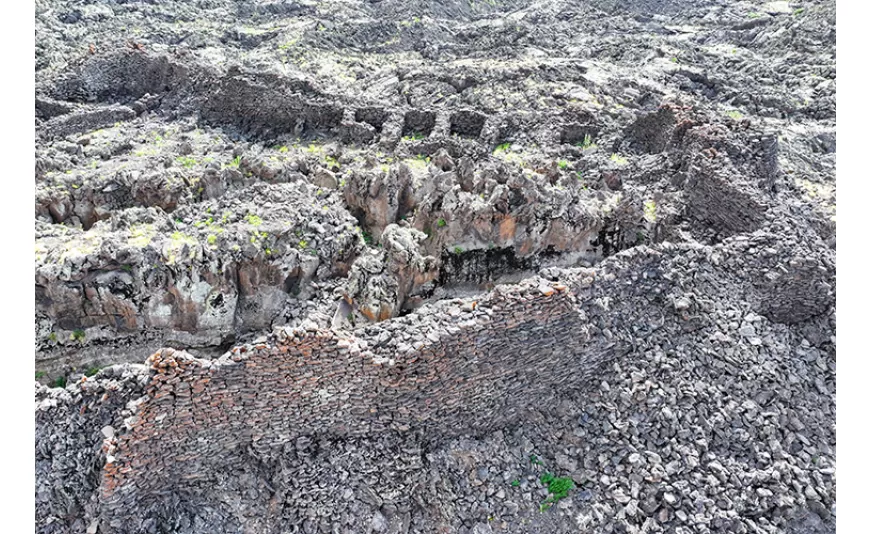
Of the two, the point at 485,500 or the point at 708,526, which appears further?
the point at 485,500

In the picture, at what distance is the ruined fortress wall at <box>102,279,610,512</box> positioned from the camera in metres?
7.25

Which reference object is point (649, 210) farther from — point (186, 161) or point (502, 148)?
point (186, 161)

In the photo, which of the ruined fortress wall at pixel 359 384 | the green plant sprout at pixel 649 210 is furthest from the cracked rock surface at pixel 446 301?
the green plant sprout at pixel 649 210

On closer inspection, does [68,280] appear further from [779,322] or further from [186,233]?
[779,322]

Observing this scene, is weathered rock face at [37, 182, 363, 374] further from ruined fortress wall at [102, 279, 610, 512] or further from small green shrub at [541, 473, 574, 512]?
small green shrub at [541, 473, 574, 512]

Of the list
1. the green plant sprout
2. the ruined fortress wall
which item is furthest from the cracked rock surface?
the green plant sprout

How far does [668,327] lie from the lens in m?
9.20

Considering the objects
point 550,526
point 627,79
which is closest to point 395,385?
point 550,526

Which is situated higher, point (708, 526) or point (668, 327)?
point (668, 327)

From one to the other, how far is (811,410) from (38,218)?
56.8 ft

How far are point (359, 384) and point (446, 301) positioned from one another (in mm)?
1950

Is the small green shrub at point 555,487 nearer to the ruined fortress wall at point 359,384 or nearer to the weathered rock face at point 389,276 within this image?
the ruined fortress wall at point 359,384

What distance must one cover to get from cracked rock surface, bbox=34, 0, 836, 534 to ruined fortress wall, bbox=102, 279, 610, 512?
1.7 inches

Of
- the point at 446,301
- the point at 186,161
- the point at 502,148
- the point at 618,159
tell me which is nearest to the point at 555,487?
the point at 446,301
